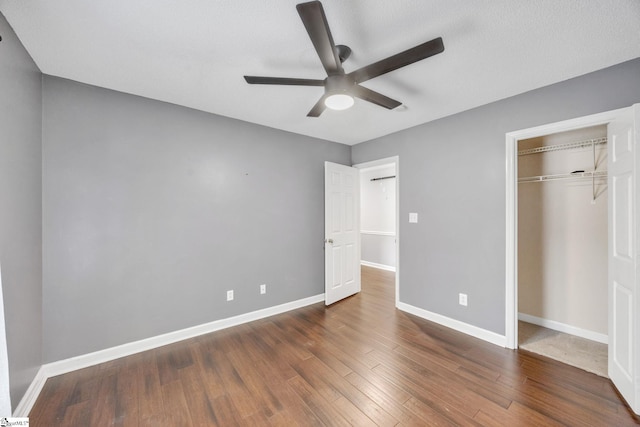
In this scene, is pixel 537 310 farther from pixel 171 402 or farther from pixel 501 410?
pixel 171 402

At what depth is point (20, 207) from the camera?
1.67 metres

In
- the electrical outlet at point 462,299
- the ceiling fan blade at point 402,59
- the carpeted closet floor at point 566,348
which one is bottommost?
the carpeted closet floor at point 566,348

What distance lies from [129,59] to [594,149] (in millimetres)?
4417

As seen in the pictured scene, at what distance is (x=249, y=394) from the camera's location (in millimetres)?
1863

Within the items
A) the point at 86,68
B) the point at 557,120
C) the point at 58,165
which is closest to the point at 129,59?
the point at 86,68

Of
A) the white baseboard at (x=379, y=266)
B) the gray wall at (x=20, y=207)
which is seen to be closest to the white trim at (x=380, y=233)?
the white baseboard at (x=379, y=266)

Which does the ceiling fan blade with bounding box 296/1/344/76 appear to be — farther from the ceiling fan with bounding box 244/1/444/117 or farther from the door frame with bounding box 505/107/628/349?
the door frame with bounding box 505/107/628/349

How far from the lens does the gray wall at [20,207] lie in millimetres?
1483

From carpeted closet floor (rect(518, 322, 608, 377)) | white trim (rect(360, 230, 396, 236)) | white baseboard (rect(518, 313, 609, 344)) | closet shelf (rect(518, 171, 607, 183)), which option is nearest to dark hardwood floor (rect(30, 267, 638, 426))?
carpeted closet floor (rect(518, 322, 608, 377))

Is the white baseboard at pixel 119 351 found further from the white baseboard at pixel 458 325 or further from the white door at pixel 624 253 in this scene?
the white door at pixel 624 253

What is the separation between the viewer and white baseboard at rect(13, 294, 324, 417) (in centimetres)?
177

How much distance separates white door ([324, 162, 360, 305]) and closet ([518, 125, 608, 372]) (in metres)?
2.19

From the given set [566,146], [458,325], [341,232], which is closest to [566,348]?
[458,325]

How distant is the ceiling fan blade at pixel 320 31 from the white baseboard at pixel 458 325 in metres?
2.93
